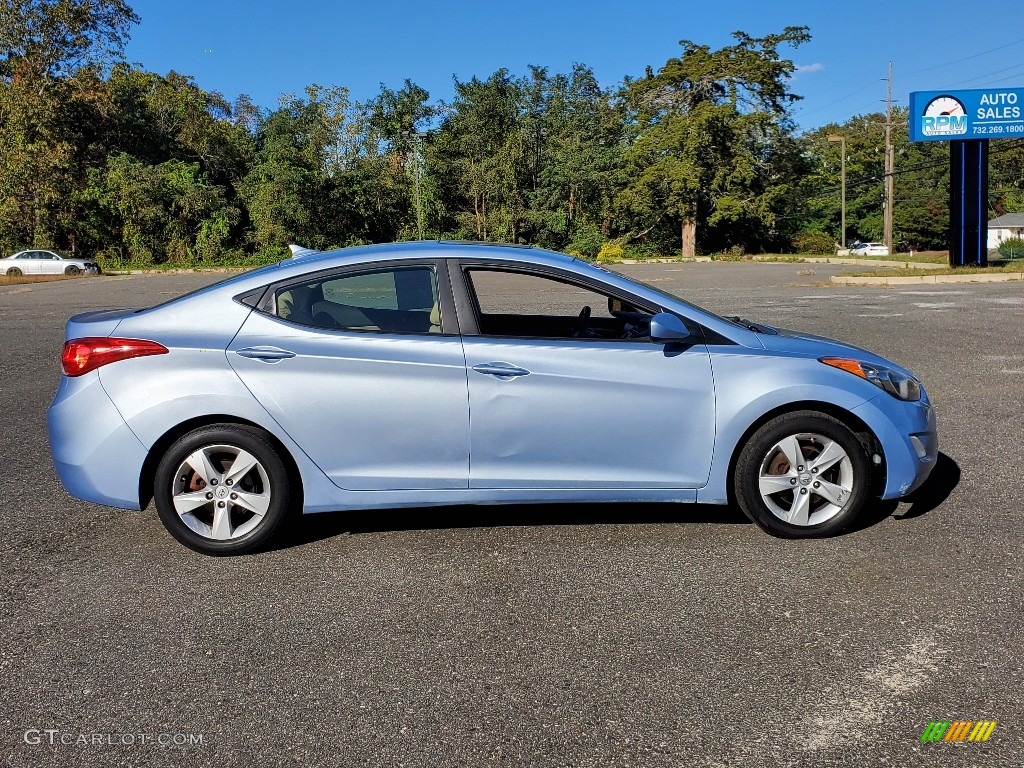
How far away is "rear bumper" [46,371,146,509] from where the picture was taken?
4594mm

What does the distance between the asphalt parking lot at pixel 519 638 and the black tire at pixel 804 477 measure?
0.14 metres

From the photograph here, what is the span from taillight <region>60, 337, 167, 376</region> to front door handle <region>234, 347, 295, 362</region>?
0.40 m

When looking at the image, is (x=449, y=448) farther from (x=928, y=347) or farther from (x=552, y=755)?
(x=928, y=347)

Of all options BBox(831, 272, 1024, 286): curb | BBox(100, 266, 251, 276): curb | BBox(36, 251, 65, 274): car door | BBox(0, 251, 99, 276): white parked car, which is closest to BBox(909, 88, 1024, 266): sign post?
BBox(831, 272, 1024, 286): curb

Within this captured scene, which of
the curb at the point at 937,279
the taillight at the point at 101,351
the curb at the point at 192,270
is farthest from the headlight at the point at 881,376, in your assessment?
the curb at the point at 192,270

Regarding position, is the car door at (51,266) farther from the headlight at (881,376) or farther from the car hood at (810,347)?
the headlight at (881,376)

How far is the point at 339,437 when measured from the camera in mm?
4633

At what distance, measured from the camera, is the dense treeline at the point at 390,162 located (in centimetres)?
5456

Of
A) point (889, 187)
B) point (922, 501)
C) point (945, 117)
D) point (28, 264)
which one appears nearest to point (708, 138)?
point (889, 187)

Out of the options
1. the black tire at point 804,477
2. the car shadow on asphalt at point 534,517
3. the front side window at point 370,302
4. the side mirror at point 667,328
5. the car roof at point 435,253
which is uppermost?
the car roof at point 435,253

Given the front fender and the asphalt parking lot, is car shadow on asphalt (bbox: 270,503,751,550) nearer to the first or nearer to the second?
the asphalt parking lot

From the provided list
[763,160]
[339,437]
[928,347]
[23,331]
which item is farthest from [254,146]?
[339,437]

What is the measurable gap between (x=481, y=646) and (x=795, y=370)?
220 centimetres

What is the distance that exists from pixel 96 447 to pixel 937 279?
25.8 metres
